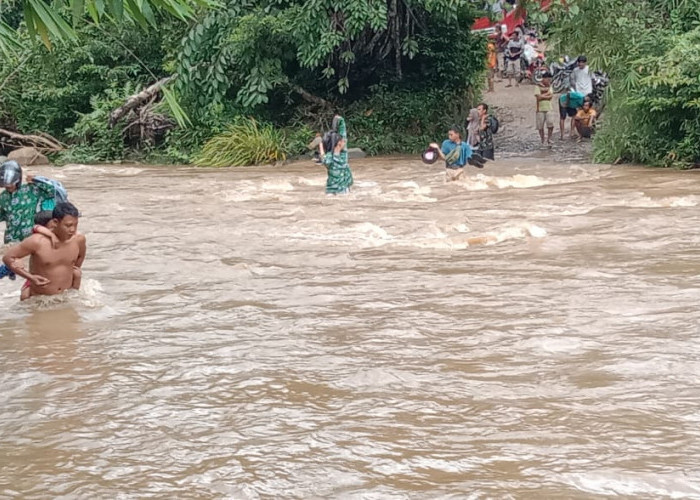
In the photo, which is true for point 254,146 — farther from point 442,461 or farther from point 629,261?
point 442,461

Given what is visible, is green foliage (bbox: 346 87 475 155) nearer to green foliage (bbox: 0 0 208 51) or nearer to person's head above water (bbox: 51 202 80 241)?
person's head above water (bbox: 51 202 80 241)

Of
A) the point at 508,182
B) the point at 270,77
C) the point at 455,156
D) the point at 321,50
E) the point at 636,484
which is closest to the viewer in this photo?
the point at 636,484

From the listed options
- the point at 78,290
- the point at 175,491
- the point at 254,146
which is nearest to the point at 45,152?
the point at 254,146

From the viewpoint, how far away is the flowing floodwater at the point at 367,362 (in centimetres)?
→ 459

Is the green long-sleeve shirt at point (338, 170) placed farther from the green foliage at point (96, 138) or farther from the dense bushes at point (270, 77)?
the green foliage at point (96, 138)

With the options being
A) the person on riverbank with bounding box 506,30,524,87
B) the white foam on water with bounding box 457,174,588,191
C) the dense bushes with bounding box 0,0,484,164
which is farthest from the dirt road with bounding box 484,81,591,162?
Result: the white foam on water with bounding box 457,174,588,191

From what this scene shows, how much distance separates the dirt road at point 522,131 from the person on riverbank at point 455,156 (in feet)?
13.7

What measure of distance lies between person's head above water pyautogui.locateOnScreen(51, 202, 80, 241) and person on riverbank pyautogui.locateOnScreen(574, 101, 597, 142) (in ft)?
52.0

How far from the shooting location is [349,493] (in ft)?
14.3

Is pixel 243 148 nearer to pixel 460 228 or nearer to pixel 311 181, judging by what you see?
pixel 311 181

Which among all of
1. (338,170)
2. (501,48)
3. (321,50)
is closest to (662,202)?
(338,170)

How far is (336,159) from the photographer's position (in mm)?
14203

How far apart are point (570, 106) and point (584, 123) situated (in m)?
0.63

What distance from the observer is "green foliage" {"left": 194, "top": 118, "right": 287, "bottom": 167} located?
20.2 meters
